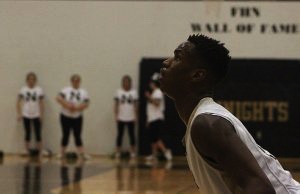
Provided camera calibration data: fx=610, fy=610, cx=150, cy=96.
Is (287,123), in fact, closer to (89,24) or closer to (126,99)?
(126,99)

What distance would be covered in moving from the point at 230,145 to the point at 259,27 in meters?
15.5

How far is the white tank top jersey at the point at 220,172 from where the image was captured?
2.36m

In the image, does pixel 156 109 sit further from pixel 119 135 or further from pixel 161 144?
pixel 119 135

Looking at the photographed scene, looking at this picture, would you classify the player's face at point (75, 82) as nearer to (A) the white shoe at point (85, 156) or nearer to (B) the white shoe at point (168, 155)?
(A) the white shoe at point (85, 156)

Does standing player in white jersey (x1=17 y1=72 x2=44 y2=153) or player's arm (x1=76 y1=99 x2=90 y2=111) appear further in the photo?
standing player in white jersey (x1=17 y1=72 x2=44 y2=153)

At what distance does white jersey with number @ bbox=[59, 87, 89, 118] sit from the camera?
1620 centimetres

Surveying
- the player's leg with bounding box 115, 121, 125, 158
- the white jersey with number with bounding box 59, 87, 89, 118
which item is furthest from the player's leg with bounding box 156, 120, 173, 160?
the white jersey with number with bounding box 59, 87, 89, 118

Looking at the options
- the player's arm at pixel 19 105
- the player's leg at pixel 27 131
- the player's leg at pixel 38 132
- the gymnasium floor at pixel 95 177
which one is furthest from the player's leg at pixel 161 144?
the player's arm at pixel 19 105

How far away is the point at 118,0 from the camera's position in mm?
17453

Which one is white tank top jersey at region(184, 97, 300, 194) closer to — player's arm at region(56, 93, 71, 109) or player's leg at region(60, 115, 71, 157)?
player's arm at region(56, 93, 71, 109)

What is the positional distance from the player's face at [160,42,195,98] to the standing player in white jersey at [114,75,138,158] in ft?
46.5

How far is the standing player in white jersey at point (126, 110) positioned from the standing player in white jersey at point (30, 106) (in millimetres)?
2188

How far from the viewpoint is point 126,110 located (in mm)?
16875

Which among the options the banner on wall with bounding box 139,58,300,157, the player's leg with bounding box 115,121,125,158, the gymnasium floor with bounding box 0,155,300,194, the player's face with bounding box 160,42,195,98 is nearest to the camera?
the player's face with bounding box 160,42,195,98
